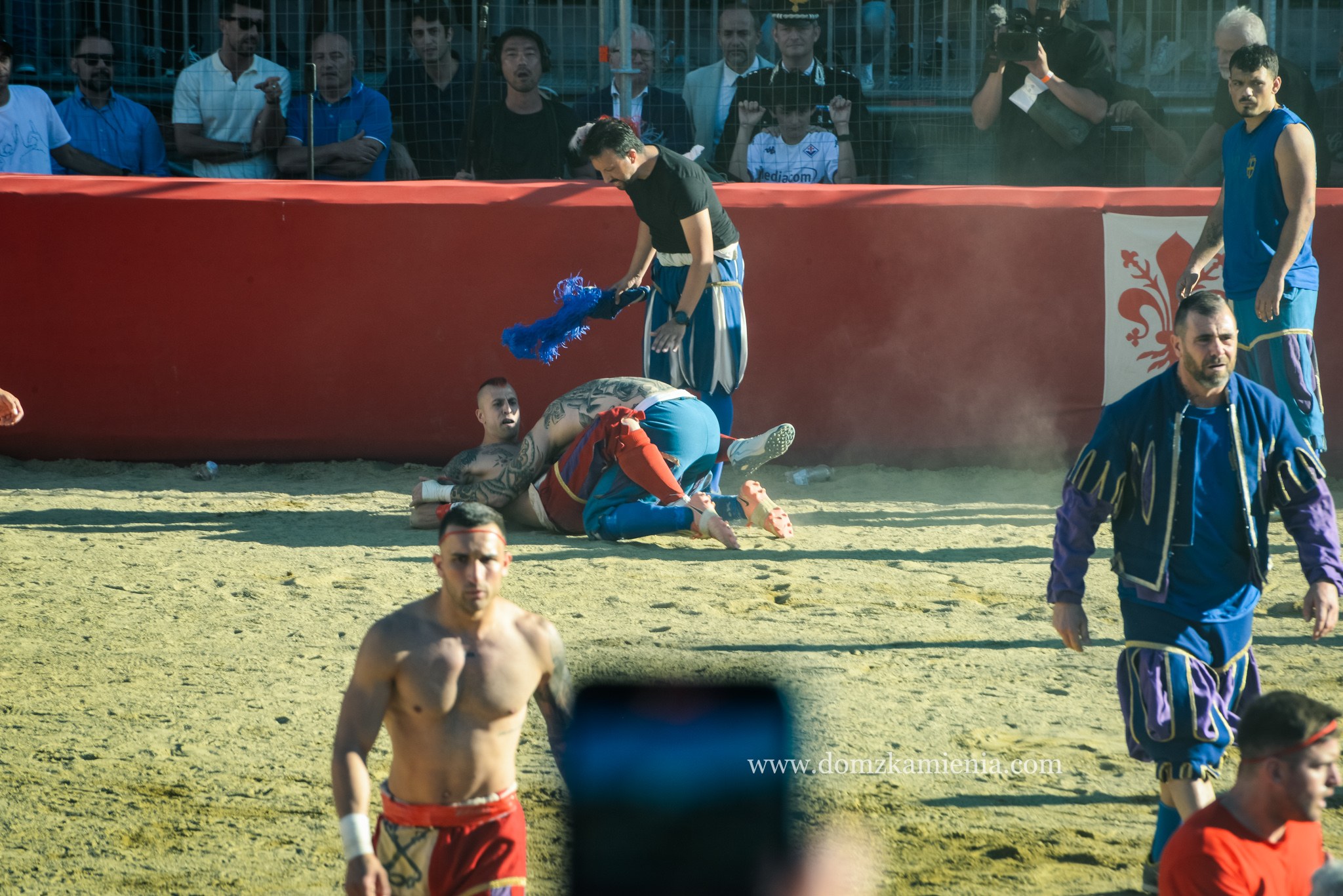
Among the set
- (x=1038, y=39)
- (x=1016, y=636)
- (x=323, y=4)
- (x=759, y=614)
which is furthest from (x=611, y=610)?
(x=323, y=4)

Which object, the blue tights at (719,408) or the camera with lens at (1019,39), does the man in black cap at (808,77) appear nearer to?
the camera with lens at (1019,39)

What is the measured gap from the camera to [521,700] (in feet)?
11.6

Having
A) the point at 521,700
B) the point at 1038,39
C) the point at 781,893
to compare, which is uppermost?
the point at 1038,39

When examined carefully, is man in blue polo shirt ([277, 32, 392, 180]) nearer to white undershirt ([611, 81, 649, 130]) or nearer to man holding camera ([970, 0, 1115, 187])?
white undershirt ([611, 81, 649, 130])

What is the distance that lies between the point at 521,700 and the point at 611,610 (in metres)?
2.96

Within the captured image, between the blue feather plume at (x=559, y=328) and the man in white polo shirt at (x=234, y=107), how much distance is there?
3.02m

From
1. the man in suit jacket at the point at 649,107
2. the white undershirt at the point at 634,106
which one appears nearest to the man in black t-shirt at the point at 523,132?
the man in suit jacket at the point at 649,107

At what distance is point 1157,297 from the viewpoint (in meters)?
9.41

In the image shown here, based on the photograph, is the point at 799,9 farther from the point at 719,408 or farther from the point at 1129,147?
the point at 719,408

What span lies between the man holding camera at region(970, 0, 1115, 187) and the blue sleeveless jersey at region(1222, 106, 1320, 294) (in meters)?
3.03

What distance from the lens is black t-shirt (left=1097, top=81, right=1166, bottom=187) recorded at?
10250 millimetres

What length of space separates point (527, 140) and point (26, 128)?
3.35m

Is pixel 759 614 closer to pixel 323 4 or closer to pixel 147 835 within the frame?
pixel 147 835

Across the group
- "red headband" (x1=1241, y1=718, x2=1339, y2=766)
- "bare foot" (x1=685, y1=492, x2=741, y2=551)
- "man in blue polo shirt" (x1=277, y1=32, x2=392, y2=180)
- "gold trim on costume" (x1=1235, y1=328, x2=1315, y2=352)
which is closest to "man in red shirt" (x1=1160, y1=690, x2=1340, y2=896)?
"red headband" (x1=1241, y1=718, x2=1339, y2=766)
